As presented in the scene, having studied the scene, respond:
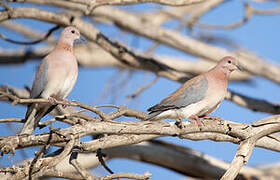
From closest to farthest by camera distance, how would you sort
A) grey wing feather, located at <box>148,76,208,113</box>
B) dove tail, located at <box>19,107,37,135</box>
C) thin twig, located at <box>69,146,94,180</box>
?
thin twig, located at <box>69,146,94,180</box>
dove tail, located at <box>19,107,37,135</box>
grey wing feather, located at <box>148,76,208,113</box>

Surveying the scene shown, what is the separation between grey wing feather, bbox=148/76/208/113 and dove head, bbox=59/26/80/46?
1.29 meters

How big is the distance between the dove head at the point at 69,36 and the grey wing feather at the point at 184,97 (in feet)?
4.22

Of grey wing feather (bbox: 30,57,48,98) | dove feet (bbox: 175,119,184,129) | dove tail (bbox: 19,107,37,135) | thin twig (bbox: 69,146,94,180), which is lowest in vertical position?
thin twig (bbox: 69,146,94,180)

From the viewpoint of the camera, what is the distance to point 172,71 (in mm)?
5688

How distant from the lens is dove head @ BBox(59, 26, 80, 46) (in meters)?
4.52

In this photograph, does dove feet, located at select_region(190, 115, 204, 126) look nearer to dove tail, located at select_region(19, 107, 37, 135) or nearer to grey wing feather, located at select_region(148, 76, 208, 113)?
grey wing feather, located at select_region(148, 76, 208, 113)

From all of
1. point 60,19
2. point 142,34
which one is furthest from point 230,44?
point 60,19

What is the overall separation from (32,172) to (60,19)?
2904mm

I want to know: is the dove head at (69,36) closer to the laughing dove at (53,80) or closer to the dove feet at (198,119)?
the laughing dove at (53,80)

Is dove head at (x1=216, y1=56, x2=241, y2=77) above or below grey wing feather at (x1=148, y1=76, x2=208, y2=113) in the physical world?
above

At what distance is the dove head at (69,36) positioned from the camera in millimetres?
4520

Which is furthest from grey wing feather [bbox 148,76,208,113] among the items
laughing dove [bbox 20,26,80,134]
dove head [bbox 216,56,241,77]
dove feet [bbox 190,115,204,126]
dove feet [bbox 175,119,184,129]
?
laughing dove [bbox 20,26,80,134]

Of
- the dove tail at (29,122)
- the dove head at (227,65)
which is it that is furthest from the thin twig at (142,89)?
the dove tail at (29,122)

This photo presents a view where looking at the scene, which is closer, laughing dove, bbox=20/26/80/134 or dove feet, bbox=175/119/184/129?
dove feet, bbox=175/119/184/129
